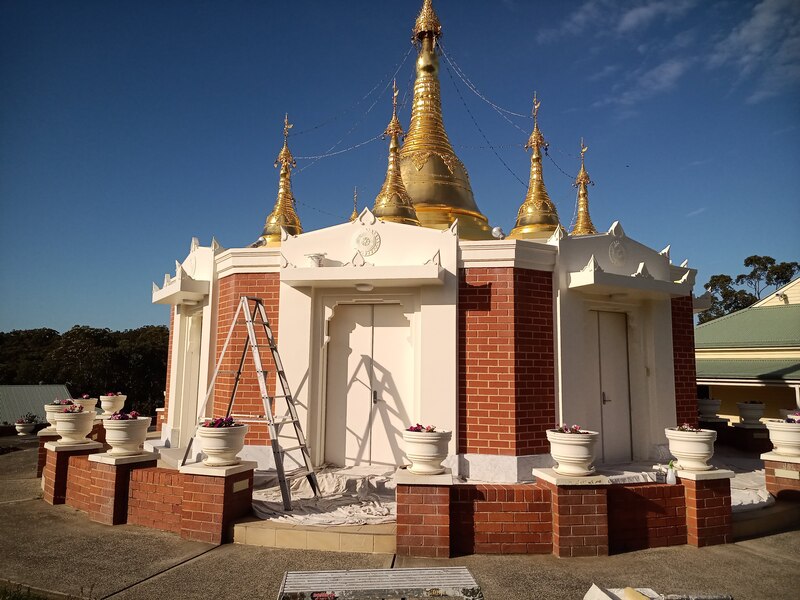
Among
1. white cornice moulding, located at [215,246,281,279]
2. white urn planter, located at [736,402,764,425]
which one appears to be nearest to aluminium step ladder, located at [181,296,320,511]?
white cornice moulding, located at [215,246,281,279]

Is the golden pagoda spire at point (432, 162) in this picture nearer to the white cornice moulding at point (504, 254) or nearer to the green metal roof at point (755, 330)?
the white cornice moulding at point (504, 254)

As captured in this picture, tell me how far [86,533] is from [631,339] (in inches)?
361

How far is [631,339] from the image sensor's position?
10289 millimetres

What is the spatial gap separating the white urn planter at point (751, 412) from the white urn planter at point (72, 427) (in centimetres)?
1301

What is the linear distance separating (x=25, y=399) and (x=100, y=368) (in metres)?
12.8

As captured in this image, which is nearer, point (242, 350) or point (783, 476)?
point (783, 476)

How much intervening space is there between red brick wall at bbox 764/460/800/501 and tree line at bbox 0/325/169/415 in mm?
29804

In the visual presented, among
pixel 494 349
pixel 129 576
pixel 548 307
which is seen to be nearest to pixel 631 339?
pixel 548 307

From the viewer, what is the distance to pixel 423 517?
6055mm

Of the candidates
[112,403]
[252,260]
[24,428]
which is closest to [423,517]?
[252,260]

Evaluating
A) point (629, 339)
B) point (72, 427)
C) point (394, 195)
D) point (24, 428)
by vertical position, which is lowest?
point (24, 428)

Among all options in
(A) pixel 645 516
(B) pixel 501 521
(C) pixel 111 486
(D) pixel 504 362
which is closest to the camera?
(B) pixel 501 521

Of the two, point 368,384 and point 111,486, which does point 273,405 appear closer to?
point 368,384

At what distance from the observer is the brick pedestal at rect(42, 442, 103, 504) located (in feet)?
27.3
